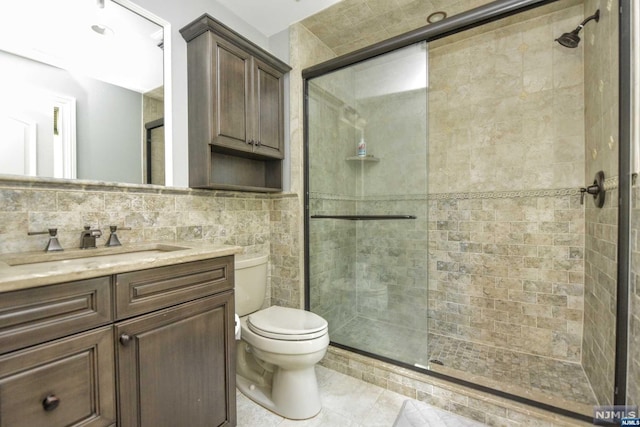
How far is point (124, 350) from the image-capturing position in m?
0.92

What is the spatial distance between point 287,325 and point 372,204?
1.13 meters

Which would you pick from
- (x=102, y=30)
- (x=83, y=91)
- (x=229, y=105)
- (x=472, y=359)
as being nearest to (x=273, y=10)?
(x=229, y=105)

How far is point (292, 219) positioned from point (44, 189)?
54.3 inches

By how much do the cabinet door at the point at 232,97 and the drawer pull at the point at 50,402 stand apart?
1.28 meters

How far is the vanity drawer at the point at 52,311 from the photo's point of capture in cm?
71

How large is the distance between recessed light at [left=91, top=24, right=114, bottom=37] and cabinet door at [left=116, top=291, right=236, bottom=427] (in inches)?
57.4

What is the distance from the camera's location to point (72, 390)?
2.68 feet

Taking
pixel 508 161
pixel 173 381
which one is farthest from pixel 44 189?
pixel 508 161

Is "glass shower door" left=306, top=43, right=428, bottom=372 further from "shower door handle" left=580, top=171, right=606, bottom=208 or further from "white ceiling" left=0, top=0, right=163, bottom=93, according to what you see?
"white ceiling" left=0, top=0, right=163, bottom=93

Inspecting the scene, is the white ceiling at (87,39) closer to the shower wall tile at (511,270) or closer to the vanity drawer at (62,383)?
the vanity drawer at (62,383)

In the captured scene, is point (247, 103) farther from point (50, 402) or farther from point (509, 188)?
point (509, 188)

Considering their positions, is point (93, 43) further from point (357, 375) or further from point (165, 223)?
point (357, 375)

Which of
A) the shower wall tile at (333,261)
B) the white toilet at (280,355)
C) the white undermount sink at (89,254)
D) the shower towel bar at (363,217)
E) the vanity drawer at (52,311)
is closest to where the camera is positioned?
the vanity drawer at (52,311)

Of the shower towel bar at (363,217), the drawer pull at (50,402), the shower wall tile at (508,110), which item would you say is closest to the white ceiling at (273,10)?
the shower wall tile at (508,110)
